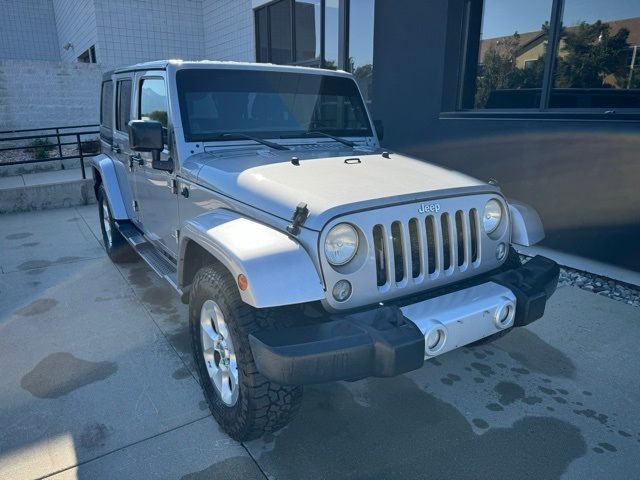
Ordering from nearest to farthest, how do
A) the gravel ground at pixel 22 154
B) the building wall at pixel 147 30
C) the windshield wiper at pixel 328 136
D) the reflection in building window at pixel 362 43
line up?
the windshield wiper at pixel 328 136, the reflection in building window at pixel 362 43, the gravel ground at pixel 22 154, the building wall at pixel 147 30

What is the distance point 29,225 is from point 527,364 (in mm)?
6922

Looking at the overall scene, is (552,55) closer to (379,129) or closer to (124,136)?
(379,129)

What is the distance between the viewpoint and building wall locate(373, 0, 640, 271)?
4.66 m

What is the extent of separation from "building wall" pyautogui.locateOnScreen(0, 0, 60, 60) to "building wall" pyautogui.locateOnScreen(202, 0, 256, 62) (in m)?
11.2

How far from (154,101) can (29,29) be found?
72.9ft

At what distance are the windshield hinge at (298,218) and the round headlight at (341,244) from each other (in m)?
0.14

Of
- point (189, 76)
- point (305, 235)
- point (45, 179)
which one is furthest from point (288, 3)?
point (305, 235)

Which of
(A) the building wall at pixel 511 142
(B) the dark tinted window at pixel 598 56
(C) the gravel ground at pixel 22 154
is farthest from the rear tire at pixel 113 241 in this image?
(C) the gravel ground at pixel 22 154

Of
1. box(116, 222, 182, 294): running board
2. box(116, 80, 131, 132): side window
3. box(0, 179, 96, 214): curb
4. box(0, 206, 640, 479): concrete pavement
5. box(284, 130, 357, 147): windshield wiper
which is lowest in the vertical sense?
box(0, 206, 640, 479): concrete pavement

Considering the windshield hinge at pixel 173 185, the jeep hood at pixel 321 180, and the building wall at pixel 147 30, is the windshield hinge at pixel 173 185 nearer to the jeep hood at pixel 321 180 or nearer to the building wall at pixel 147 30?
the jeep hood at pixel 321 180

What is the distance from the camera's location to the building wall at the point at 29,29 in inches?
808

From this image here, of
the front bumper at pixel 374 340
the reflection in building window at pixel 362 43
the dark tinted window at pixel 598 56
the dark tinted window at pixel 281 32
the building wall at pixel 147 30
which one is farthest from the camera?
the building wall at pixel 147 30

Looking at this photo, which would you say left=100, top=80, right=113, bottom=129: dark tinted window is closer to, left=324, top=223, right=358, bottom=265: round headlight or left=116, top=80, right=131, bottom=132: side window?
left=116, top=80, right=131, bottom=132: side window

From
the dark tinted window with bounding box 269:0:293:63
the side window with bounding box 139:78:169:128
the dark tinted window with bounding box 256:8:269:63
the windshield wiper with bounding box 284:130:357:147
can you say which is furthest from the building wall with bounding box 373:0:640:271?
the dark tinted window with bounding box 256:8:269:63
